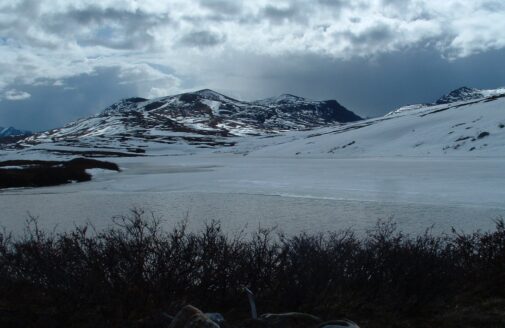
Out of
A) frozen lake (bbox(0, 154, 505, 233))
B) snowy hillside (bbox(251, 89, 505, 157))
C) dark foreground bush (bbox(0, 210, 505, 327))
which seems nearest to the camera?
dark foreground bush (bbox(0, 210, 505, 327))

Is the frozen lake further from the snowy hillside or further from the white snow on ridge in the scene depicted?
the snowy hillside

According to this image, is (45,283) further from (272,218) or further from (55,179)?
(55,179)

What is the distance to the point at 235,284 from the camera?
6.94 metres

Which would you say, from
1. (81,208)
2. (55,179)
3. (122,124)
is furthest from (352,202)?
(122,124)

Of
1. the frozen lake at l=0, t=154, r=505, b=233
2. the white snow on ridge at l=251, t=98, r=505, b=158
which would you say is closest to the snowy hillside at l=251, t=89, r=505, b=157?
the white snow on ridge at l=251, t=98, r=505, b=158

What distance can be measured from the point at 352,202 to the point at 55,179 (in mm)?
23914

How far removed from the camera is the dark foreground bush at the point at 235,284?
6121 mm

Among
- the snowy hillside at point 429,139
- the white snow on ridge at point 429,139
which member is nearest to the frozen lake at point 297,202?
the white snow on ridge at point 429,139

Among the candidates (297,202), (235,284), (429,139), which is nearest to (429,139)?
(429,139)

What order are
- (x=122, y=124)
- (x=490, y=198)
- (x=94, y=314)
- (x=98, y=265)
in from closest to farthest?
(x=94, y=314)
(x=98, y=265)
(x=490, y=198)
(x=122, y=124)

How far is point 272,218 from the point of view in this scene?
50.6ft

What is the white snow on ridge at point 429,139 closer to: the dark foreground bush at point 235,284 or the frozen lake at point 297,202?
Result: the frozen lake at point 297,202

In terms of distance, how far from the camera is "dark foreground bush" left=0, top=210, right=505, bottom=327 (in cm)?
612

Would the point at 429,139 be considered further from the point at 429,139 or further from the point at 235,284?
the point at 235,284
